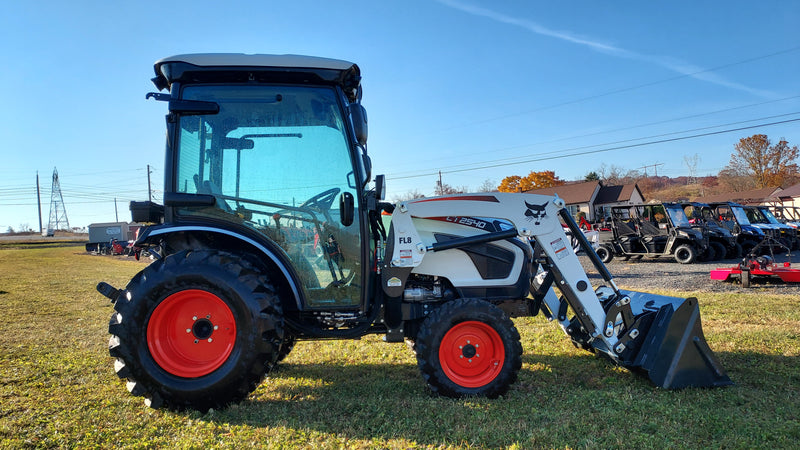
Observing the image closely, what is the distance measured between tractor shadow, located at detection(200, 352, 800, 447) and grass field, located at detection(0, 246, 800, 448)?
0.5 inches

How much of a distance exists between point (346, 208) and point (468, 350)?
4.92 feet

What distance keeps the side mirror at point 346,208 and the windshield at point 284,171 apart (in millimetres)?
59

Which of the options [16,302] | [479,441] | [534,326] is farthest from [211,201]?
[16,302]

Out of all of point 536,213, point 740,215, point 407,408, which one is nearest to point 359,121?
point 536,213

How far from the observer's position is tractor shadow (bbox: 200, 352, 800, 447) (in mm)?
3227

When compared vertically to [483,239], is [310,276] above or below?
below

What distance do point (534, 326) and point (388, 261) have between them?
336 cm

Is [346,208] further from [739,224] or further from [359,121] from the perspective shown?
[739,224]

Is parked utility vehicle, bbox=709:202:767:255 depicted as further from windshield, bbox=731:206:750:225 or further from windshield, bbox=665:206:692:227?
windshield, bbox=665:206:692:227

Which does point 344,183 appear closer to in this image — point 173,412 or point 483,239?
point 483,239

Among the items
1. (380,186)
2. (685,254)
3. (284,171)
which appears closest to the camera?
(284,171)

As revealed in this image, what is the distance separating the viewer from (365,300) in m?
3.95

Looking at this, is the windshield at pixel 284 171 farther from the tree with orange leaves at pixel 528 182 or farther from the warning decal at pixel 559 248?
the tree with orange leaves at pixel 528 182

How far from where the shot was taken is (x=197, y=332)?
12.0 ft
